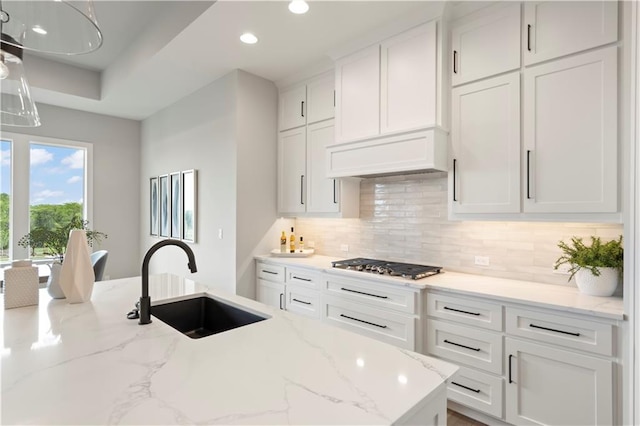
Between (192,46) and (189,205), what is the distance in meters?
1.83

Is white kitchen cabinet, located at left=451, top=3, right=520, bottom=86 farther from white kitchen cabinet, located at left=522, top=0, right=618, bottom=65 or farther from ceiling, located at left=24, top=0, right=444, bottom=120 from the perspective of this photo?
ceiling, located at left=24, top=0, right=444, bottom=120

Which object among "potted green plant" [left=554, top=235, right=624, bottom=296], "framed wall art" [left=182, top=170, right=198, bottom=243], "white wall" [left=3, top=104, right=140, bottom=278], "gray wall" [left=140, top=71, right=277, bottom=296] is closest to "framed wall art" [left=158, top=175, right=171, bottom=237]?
"framed wall art" [left=182, top=170, right=198, bottom=243]

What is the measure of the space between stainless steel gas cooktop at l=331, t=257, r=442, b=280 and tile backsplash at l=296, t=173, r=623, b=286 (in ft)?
0.71

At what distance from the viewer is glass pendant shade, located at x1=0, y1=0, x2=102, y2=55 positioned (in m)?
1.40

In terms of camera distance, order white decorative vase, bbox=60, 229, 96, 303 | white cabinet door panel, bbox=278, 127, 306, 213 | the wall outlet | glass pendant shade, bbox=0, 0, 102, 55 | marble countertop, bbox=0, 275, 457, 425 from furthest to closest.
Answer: white cabinet door panel, bbox=278, 127, 306, 213 < the wall outlet < white decorative vase, bbox=60, 229, 96, 303 < glass pendant shade, bbox=0, 0, 102, 55 < marble countertop, bbox=0, 275, 457, 425

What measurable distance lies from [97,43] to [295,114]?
2.30 meters

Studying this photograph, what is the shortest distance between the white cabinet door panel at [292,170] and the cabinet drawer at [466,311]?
5.64 ft

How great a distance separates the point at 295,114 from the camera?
3650 millimetres

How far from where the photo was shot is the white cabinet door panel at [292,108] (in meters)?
3.58

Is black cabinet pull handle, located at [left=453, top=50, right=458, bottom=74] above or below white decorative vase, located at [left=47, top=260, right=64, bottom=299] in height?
above

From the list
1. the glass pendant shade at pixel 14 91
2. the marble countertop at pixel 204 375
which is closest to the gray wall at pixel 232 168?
the glass pendant shade at pixel 14 91

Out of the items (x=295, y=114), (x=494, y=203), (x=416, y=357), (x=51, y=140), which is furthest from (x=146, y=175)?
(x=416, y=357)

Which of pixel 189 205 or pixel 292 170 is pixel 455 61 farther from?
pixel 189 205

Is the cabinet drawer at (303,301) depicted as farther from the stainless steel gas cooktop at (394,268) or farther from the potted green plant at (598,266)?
the potted green plant at (598,266)
